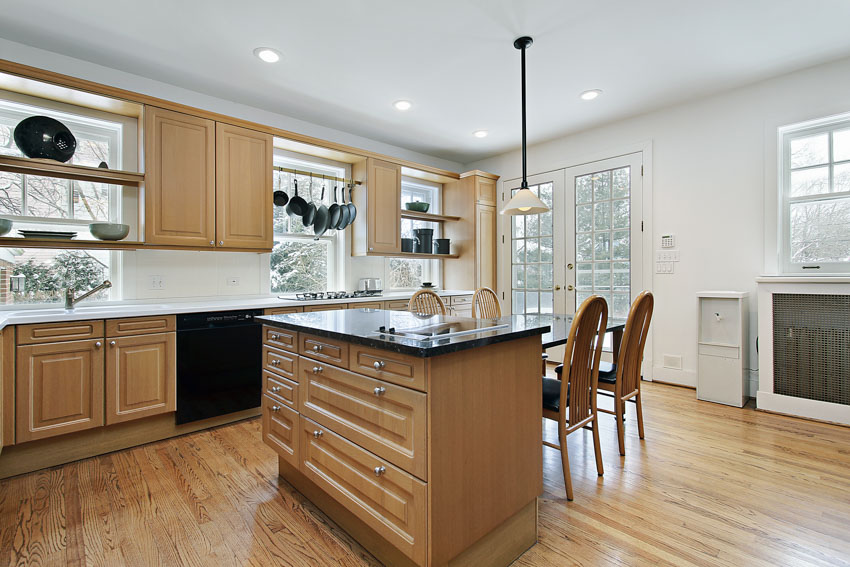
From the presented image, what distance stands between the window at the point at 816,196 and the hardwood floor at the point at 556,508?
134cm

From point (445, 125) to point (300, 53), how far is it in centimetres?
182

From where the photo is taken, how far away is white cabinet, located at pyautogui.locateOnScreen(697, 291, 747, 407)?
3252 mm

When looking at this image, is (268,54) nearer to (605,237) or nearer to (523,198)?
(523,198)

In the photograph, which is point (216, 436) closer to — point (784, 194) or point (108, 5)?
point (108, 5)

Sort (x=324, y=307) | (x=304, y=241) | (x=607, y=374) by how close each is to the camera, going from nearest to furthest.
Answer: (x=607, y=374) → (x=324, y=307) → (x=304, y=241)

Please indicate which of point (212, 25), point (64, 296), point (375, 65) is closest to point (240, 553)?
point (64, 296)

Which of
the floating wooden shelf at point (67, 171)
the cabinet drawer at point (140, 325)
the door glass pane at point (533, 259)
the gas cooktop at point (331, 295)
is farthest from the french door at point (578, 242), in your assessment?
the floating wooden shelf at point (67, 171)

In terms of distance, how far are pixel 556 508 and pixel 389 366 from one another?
3.90 feet

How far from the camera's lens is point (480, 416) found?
140cm

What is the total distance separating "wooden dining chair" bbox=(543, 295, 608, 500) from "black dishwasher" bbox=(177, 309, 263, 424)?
7.22ft

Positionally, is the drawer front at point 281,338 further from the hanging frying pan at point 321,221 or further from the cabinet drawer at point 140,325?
the hanging frying pan at point 321,221

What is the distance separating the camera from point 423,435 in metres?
1.24

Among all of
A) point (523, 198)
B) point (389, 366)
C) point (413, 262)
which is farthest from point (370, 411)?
point (413, 262)

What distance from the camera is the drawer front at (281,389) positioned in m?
1.93
